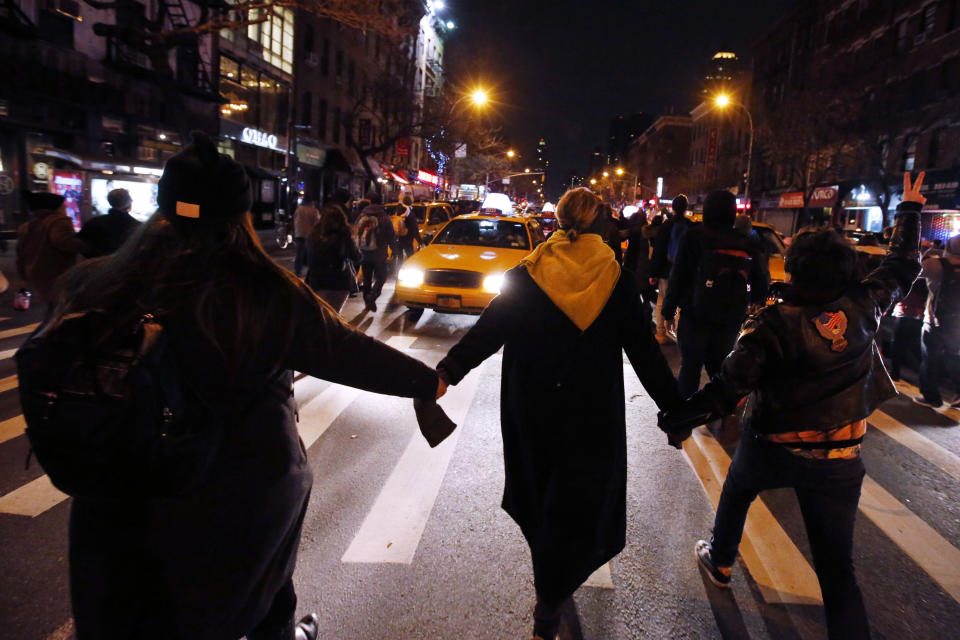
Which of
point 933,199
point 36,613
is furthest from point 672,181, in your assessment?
point 36,613

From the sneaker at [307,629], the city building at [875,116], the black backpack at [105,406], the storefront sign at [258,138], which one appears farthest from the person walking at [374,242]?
the city building at [875,116]

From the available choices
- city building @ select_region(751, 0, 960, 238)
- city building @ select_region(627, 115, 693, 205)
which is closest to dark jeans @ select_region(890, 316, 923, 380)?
city building @ select_region(751, 0, 960, 238)

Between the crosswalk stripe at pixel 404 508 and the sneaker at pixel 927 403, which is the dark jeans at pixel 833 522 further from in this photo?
the sneaker at pixel 927 403

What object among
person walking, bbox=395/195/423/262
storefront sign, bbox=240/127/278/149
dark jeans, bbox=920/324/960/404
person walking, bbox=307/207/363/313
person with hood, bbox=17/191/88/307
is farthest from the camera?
storefront sign, bbox=240/127/278/149

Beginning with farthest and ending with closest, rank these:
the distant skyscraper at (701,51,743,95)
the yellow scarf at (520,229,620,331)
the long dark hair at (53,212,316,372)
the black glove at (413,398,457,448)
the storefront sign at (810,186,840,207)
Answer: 1. the distant skyscraper at (701,51,743,95)
2. the storefront sign at (810,186,840,207)
3. the yellow scarf at (520,229,620,331)
4. the black glove at (413,398,457,448)
5. the long dark hair at (53,212,316,372)

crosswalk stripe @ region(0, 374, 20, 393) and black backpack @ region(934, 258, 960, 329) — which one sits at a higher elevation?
black backpack @ region(934, 258, 960, 329)

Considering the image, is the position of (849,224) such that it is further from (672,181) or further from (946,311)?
(672,181)

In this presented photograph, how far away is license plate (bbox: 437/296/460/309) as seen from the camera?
9520 mm

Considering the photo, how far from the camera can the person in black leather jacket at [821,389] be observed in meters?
2.40

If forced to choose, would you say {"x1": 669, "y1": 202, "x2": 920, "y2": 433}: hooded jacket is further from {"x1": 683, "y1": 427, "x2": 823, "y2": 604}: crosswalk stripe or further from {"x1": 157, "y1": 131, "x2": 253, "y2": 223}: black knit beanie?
{"x1": 157, "y1": 131, "x2": 253, "y2": 223}: black knit beanie

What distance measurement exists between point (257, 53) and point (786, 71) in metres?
39.6

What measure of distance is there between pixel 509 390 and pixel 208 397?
134 cm

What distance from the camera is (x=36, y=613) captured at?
275 centimetres

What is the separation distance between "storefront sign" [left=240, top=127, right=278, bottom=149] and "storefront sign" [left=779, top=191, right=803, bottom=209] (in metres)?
32.8
